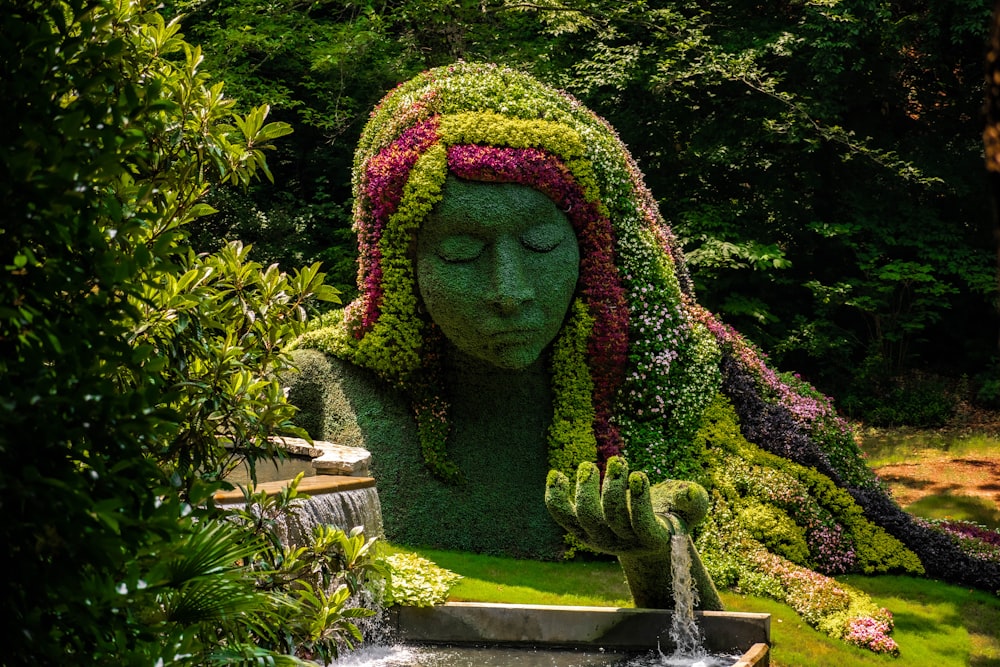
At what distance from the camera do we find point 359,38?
16438 millimetres

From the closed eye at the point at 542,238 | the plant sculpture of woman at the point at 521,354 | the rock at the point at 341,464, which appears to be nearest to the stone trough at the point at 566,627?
the rock at the point at 341,464

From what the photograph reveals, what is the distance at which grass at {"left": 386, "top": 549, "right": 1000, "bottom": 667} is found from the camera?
27.0 ft

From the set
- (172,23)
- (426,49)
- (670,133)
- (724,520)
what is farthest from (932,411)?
(172,23)

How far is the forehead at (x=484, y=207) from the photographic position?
9.79m

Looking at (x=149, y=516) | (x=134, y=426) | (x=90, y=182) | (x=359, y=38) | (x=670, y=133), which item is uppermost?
(x=359, y=38)

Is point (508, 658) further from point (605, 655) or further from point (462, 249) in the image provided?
point (462, 249)

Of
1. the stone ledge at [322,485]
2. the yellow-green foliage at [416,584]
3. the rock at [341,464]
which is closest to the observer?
the stone ledge at [322,485]

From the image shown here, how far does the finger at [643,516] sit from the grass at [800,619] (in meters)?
1.61

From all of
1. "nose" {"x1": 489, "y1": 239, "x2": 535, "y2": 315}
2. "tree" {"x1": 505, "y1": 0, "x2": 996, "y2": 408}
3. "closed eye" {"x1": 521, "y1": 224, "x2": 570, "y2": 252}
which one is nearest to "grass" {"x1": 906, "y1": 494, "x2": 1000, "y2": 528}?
"tree" {"x1": 505, "y1": 0, "x2": 996, "y2": 408}

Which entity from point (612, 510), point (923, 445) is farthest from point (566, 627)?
point (923, 445)

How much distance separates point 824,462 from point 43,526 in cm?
951

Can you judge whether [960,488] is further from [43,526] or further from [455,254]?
[43,526]

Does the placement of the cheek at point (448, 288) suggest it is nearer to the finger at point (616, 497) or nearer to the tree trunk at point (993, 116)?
the finger at point (616, 497)

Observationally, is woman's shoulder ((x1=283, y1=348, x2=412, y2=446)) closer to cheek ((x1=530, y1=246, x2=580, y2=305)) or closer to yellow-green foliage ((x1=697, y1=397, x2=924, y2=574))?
cheek ((x1=530, y1=246, x2=580, y2=305))
